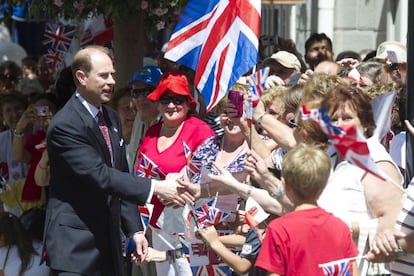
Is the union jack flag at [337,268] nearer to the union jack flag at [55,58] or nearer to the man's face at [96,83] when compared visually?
the man's face at [96,83]

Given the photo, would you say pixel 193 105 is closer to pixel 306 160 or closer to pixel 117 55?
pixel 117 55

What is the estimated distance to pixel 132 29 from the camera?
1101cm

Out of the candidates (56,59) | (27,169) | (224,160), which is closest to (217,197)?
(224,160)

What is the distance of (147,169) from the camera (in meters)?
8.59

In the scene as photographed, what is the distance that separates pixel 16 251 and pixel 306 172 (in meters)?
3.87

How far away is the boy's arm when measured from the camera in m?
6.85

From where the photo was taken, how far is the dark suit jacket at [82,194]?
7.31 m

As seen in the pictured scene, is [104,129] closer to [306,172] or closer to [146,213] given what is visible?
[146,213]

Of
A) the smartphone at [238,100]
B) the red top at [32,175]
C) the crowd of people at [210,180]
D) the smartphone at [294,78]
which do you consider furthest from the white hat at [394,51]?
the red top at [32,175]

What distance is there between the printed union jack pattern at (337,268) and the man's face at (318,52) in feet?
20.5

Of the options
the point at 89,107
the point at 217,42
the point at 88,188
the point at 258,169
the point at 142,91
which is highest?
the point at 217,42

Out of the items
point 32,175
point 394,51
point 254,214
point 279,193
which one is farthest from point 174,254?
point 279,193

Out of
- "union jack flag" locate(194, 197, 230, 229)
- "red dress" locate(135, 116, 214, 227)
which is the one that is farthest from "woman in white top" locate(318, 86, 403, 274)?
"red dress" locate(135, 116, 214, 227)

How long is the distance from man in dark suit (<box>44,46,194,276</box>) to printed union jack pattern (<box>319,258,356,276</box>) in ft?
6.41
